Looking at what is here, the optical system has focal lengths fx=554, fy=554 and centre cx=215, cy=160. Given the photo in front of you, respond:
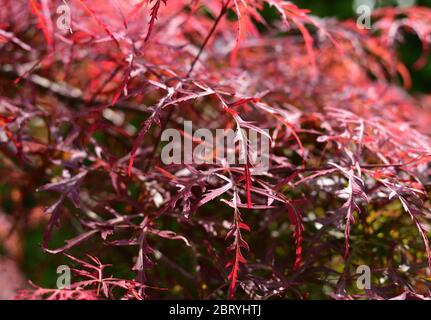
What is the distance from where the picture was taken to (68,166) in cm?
117

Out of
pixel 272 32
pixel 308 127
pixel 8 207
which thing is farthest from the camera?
pixel 8 207

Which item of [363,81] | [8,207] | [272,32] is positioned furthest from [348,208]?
[8,207]

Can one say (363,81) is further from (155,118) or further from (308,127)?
(155,118)

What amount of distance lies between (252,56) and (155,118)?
2.98ft

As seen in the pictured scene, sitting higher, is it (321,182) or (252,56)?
(252,56)

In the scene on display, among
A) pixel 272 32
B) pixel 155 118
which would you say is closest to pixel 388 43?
pixel 272 32

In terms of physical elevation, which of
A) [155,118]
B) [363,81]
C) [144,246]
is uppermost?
[363,81]

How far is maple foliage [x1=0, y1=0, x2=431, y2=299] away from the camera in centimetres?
97

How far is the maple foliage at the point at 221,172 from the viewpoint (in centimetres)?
97

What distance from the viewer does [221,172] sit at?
107cm

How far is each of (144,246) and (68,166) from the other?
0.30m
